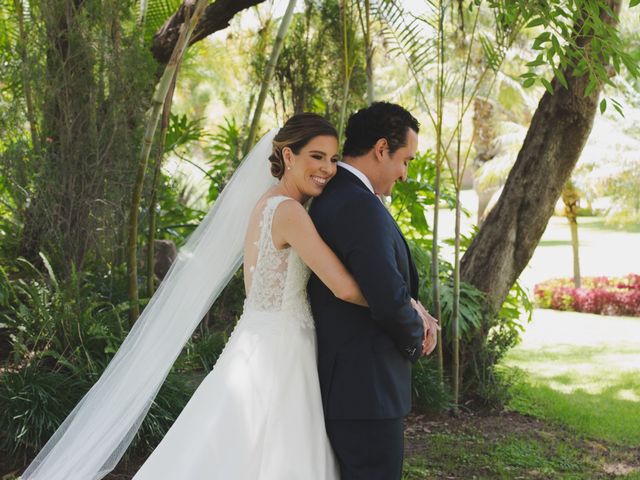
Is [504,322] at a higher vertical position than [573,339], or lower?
higher

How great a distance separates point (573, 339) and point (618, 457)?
316 inches

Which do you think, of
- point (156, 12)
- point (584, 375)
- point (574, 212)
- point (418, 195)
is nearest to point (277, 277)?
point (418, 195)

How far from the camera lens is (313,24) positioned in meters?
7.49

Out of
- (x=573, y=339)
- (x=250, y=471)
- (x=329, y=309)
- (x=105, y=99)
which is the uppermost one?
(x=105, y=99)

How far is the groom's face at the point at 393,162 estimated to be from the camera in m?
2.94

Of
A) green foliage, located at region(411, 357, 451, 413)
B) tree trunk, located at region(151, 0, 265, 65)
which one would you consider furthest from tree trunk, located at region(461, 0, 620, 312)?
tree trunk, located at region(151, 0, 265, 65)

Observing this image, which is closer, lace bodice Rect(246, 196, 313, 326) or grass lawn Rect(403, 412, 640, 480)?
lace bodice Rect(246, 196, 313, 326)

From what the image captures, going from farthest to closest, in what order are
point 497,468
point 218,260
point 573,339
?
point 573,339, point 497,468, point 218,260

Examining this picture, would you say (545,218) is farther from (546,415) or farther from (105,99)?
(105,99)

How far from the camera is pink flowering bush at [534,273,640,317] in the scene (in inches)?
723

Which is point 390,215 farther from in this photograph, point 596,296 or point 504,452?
point 596,296

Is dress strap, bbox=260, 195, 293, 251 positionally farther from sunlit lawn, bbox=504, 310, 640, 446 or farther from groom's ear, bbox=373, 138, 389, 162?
sunlit lawn, bbox=504, 310, 640, 446

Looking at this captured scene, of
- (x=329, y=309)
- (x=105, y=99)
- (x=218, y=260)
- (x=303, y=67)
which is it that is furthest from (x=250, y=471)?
(x=303, y=67)

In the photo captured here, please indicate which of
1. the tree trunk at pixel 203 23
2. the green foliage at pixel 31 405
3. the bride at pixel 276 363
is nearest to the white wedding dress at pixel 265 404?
the bride at pixel 276 363
